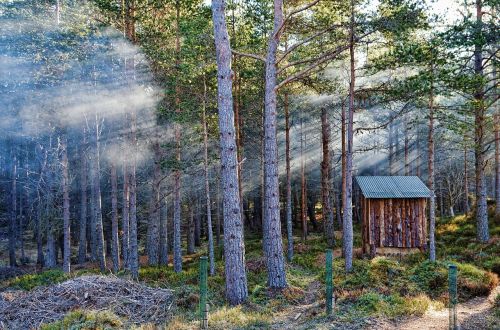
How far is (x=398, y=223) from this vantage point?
713 inches

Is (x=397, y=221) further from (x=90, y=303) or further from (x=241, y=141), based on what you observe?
(x=90, y=303)

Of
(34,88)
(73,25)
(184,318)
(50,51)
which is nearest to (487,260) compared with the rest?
(184,318)

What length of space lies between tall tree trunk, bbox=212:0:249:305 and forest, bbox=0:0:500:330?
0.03 meters

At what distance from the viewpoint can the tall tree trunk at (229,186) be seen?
8.90 m

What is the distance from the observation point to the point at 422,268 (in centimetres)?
1165

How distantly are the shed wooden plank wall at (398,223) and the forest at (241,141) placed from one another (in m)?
0.06

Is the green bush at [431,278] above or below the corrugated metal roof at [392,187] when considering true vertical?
below

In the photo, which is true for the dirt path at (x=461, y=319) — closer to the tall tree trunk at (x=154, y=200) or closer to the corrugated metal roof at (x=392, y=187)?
the corrugated metal roof at (x=392, y=187)

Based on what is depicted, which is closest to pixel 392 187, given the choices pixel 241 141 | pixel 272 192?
pixel 241 141

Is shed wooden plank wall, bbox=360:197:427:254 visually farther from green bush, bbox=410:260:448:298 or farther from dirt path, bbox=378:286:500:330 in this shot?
dirt path, bbox=378:286:500:330

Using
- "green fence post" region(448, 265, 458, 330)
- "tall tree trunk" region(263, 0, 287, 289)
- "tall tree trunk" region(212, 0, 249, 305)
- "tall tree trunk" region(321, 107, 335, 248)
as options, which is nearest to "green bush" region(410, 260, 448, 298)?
"green fence post" region(448, 265, 458, 330)

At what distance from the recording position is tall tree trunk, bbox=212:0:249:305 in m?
8.90

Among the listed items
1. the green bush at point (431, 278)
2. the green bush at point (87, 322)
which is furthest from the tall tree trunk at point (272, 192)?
the green bush at point (87, 322)

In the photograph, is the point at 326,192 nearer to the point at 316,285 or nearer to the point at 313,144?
→ the point at 316,285
